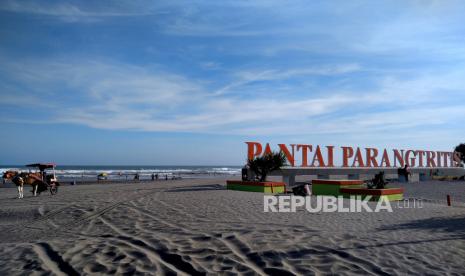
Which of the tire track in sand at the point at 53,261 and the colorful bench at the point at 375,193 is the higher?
the colorful bench at the point at 375,193

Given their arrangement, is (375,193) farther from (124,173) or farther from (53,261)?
(124,173)

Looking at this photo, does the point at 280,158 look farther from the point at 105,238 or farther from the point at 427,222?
the point at 105,238

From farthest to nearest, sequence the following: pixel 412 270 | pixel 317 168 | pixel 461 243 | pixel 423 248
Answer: pixel 317 168 → pixel 461 243 → pixel 423 248 → pixel 412 270

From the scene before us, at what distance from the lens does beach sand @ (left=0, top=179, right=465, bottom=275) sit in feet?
21.8

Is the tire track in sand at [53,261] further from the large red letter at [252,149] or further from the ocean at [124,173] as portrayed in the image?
the ocean at [124,173]

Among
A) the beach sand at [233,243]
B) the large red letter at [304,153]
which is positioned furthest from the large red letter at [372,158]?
the beach sand at [233,243]

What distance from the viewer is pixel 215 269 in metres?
6.51

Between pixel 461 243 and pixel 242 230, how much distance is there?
507cm

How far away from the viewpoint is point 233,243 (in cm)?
809

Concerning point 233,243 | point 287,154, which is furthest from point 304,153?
point 233,243

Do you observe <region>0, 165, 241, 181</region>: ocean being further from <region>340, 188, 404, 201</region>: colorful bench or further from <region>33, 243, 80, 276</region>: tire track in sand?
<region>33, 243, 80, 276</region>: tire track in sand

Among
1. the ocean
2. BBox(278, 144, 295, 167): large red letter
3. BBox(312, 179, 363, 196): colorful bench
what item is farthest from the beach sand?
the ocean

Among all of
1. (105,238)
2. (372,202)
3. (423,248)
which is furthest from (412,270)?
(372,202)

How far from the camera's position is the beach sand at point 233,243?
6.64m
